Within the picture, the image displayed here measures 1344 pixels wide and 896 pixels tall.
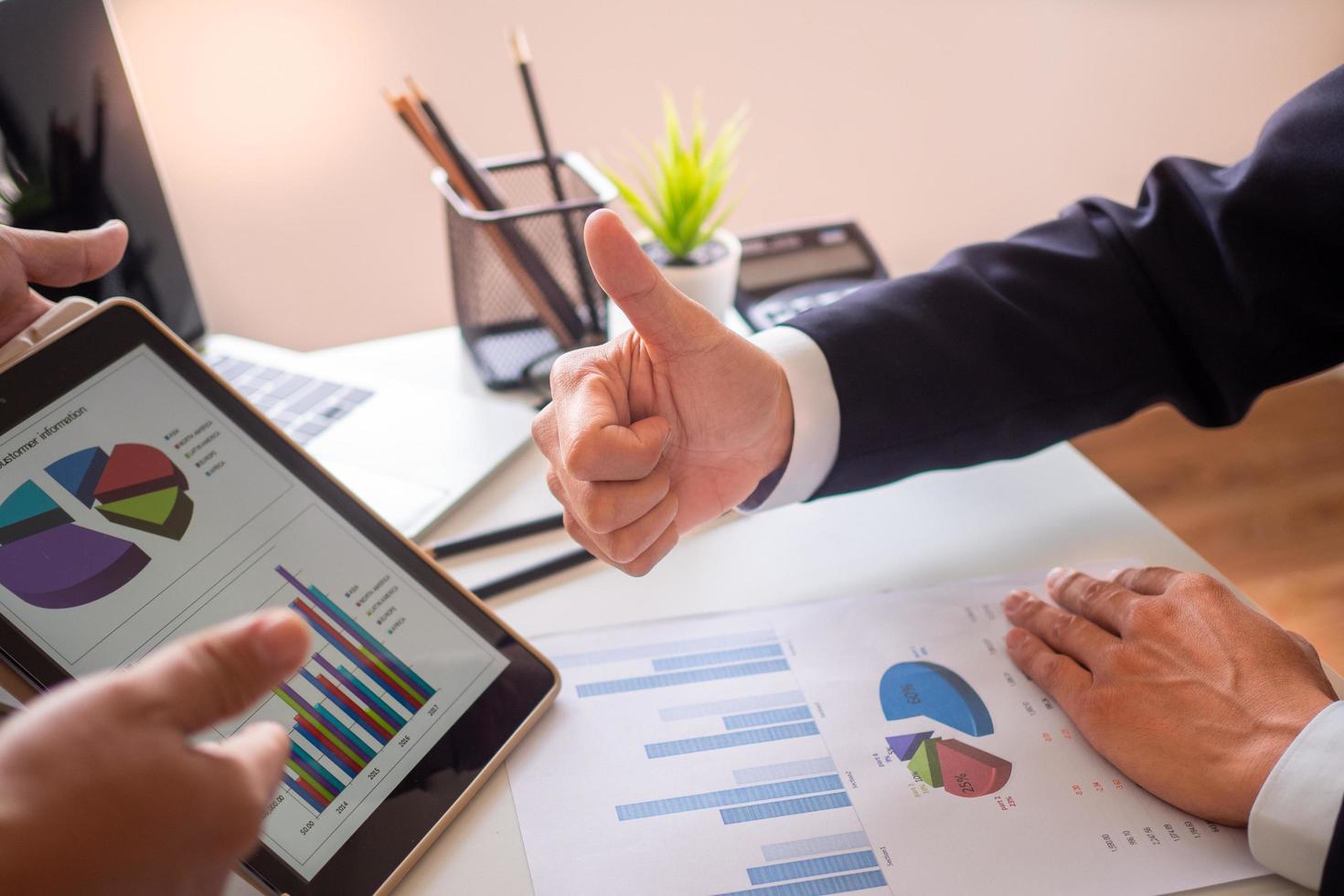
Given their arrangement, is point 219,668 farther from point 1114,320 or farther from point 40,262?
point 1114,320

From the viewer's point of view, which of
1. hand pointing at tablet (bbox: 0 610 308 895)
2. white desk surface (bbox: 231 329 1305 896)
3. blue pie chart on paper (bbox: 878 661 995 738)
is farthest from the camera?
white desk surface (bbox: 231 329 1305 896)

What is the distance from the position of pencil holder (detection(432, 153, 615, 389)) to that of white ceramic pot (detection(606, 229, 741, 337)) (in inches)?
1.9

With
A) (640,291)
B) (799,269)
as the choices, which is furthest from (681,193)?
(640,291)

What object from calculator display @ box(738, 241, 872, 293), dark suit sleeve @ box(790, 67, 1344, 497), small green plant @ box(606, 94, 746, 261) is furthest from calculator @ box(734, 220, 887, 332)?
A: dark suit sleeve @ box(790, 67, 1344, 497)

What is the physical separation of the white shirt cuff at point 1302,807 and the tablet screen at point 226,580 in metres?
0.42

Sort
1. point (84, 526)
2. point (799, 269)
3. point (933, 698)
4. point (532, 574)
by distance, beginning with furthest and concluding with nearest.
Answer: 1. point (799, 269)
2. point (532, 574)
3. point (933, 698)
4. point (84, 526)

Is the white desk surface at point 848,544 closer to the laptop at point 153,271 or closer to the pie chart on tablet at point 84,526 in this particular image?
the laptop at point 153,271

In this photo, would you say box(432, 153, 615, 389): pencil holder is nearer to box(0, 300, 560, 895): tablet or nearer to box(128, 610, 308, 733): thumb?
→ box(0, 300, 560, 895): tablet

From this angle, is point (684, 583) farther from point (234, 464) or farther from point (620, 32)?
point (620, 32)

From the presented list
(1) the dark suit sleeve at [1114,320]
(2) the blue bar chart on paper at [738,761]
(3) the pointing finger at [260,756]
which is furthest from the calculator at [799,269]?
(3) the pointing finger at [260,756]

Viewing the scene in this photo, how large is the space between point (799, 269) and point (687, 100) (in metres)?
0.41

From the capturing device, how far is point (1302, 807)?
488mm

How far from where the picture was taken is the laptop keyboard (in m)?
0.86

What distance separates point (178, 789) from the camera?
323 mm
